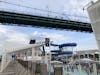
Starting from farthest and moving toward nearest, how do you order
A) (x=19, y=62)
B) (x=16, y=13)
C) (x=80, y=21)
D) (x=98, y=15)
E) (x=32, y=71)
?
(x=80, y=21) < (x=16, y=13) < (x=19, y=62) < (x=32, y=71) < (x=98, y=15)

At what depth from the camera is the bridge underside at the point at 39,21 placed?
25.4m

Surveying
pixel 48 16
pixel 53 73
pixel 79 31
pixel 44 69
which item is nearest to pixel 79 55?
pixel 53 73

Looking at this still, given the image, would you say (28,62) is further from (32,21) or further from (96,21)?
(32,21)

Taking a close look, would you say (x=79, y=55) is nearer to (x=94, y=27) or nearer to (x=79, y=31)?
(x=94, y=27)

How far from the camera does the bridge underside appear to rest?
25434 mm

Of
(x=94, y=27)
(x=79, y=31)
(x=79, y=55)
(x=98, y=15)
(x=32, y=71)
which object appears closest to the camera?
(x=98, y=15)

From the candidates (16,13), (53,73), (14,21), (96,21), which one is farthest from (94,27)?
(14,21)

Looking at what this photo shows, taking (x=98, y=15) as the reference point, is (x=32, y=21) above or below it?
above

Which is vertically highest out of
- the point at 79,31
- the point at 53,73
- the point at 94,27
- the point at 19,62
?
the point at 79,31

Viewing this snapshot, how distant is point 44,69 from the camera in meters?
11.1

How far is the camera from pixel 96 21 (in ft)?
17.5

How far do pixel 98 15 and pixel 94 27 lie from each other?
0.51 m

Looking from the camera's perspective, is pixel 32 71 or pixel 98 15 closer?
pixel 98 15

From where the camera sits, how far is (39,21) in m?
28.0
